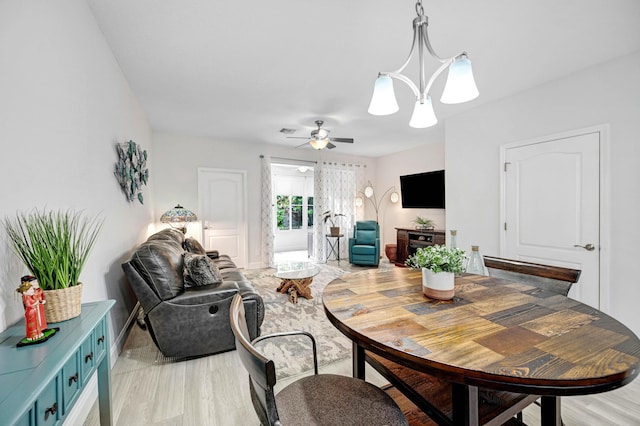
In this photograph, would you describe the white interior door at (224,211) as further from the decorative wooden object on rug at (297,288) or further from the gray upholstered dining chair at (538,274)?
the gray upholstered dining chair at (538,274)

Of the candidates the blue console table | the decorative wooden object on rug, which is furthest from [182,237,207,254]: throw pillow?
the blue console table

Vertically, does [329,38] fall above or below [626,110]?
above

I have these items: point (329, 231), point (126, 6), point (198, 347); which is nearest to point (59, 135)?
point (126, 6)

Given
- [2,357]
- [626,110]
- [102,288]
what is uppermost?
[626,110]

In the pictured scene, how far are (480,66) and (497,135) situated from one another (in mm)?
1101

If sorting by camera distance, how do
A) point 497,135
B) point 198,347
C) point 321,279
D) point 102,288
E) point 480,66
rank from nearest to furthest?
point 102,288
point 198,347
point 480,66
point 497,135
point 321,279

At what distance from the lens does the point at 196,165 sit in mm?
4953

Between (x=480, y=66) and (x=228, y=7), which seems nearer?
(x=228, y=7)

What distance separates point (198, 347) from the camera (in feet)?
Result: 7.09

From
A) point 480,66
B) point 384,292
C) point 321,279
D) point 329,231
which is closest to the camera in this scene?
point 384,292

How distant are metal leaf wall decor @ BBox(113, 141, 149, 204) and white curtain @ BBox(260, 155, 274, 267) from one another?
7.79 ft

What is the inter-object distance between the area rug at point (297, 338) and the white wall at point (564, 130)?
7.60 ft

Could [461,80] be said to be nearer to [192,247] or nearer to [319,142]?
[319,142]

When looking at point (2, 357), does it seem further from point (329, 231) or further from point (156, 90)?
point (329, 231)
